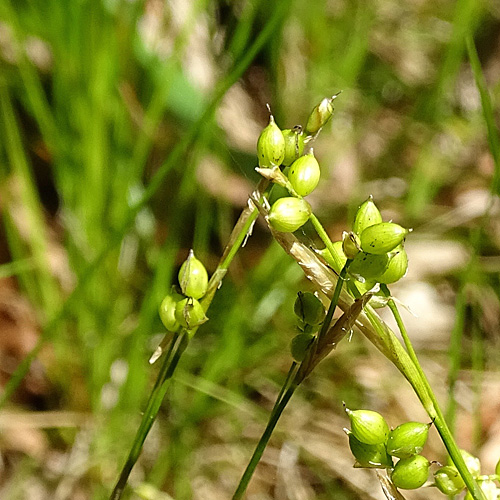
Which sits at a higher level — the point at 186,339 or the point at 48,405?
the point at 186,339

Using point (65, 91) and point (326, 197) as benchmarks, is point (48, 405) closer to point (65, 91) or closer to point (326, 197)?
point (65, 91)

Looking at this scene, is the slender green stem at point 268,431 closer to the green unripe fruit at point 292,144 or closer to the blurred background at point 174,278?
the green unripe fruit at point 292,144

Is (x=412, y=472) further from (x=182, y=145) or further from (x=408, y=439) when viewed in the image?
(x=182, y=145)

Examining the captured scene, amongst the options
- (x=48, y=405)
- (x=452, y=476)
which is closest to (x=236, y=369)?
(x=48, y=405)

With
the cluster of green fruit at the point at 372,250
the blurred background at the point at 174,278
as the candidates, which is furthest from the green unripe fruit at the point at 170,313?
the blurred background at the point at 174,278

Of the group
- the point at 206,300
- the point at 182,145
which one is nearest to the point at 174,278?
the point at 182,145

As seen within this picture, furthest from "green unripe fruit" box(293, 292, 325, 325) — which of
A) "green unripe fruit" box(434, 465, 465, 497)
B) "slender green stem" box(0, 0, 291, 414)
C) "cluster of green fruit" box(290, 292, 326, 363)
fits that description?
"slender green stem" box(0, 0, 291, 414)
